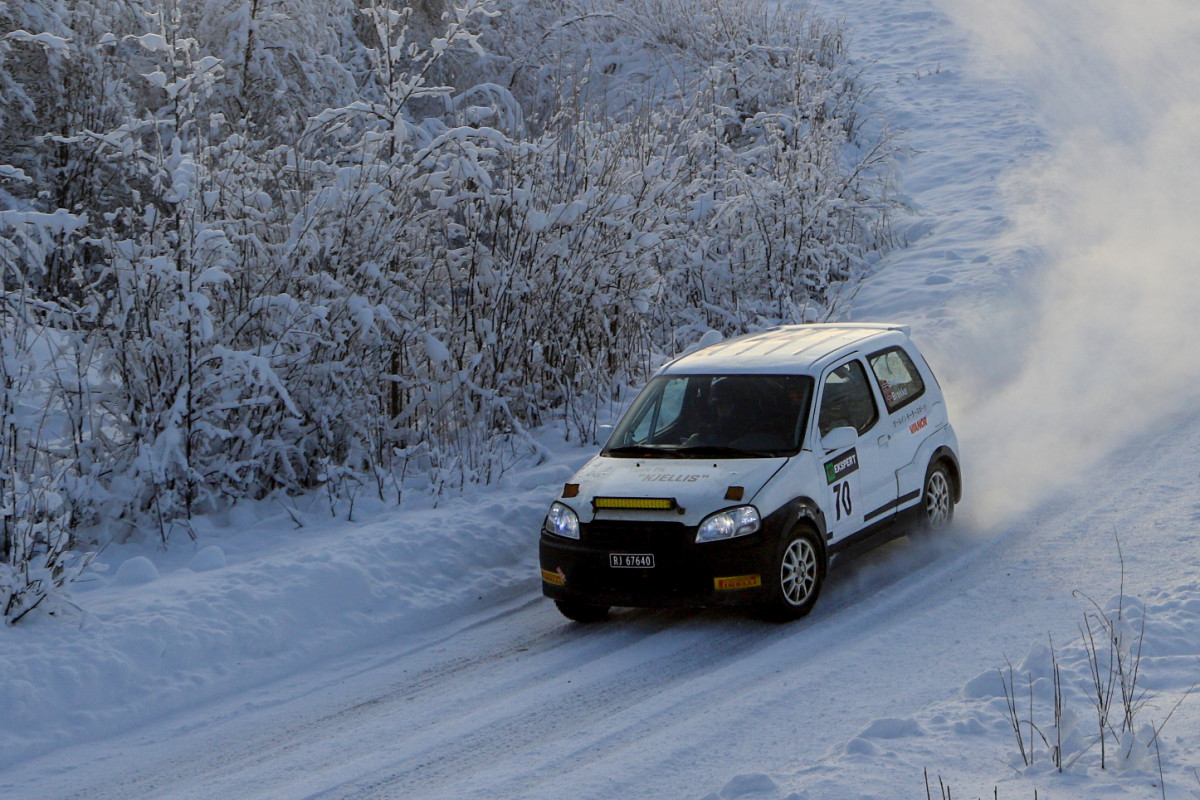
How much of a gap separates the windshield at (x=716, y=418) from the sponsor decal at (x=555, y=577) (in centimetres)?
100

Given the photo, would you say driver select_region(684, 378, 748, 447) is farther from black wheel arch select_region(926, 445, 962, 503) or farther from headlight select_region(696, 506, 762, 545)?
black wheel arch select_region(926, 445, 962, 503)

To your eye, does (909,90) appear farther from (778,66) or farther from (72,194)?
(72,194)

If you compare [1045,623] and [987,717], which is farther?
[1045,623]

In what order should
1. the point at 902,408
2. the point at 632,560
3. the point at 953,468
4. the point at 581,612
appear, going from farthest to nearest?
the point at 953,468 < the point at 902,408 < the point at 581,612 < the point at 632,560

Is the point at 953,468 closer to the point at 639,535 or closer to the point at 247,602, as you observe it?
the point at 639,535

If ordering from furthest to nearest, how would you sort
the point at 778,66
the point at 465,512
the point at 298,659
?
1. the point at 778,66
2. the point at 465,512
3. the point at 298,659

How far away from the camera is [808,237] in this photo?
16.4 m

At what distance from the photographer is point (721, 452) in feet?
27.3

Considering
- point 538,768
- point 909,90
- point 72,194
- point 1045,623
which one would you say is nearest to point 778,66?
point 909,90

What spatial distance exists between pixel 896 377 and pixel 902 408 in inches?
10.1

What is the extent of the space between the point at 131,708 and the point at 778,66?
69.3ft

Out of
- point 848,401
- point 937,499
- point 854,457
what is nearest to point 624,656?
point 854,457

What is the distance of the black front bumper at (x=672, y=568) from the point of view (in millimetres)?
7609

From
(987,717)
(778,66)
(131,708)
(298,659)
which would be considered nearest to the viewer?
(987,717)
